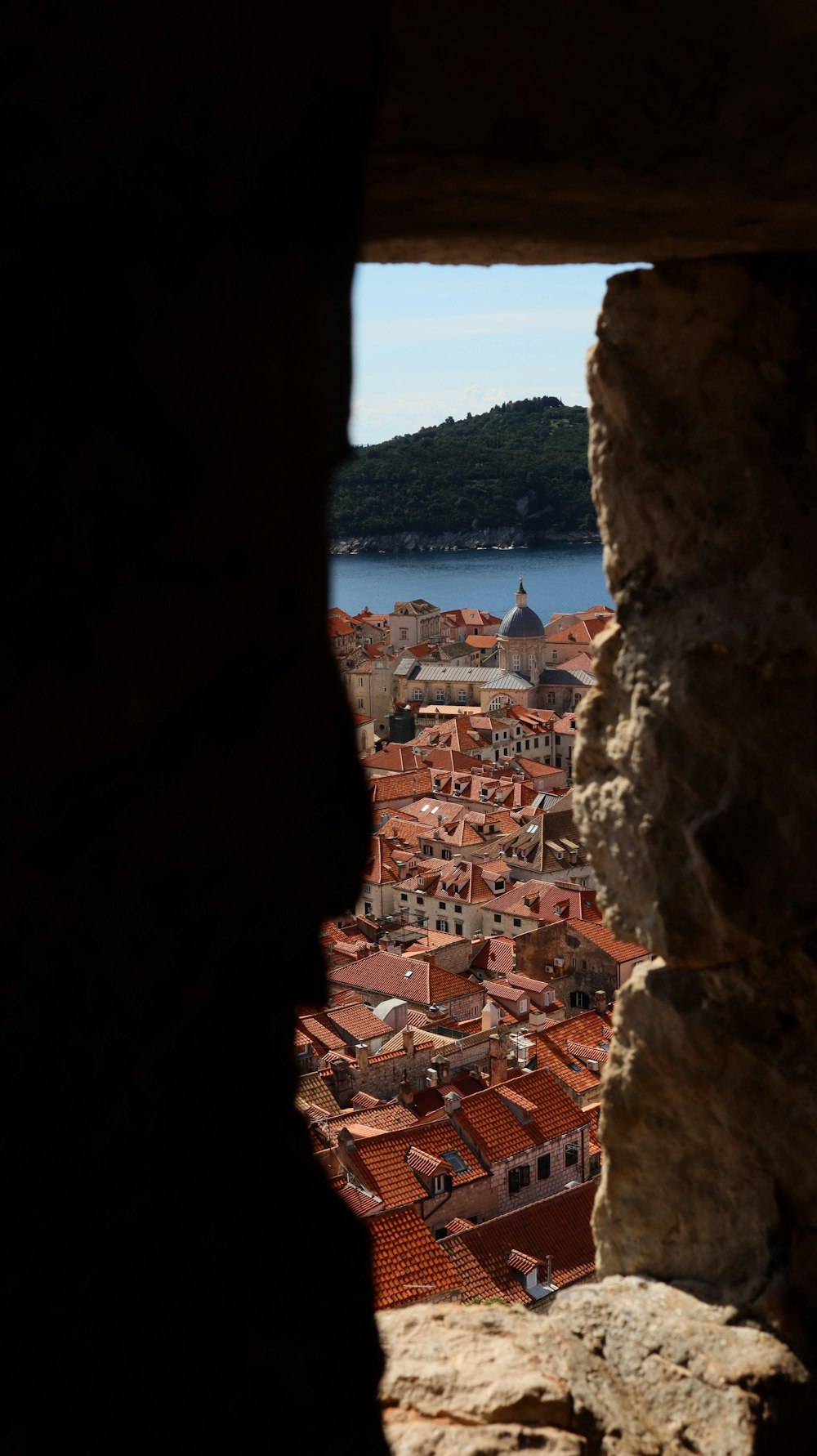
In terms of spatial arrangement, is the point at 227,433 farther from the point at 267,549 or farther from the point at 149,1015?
the point at 149,1015

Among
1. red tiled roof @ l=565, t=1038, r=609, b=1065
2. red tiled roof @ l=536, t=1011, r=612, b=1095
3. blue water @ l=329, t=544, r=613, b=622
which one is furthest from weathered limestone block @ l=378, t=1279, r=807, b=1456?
blue water @ l=329, t=544, r=613, b=622

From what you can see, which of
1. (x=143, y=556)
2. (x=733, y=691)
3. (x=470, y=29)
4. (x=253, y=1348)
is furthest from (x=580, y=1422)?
(x=470, y=29)

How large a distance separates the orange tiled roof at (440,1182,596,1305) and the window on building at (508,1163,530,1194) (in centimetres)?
103

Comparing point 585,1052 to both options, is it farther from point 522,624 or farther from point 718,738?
point 522,624

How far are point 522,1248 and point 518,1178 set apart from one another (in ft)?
7.69

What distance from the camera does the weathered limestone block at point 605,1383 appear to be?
2211mm

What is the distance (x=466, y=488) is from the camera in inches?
3858

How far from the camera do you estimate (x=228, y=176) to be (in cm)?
96

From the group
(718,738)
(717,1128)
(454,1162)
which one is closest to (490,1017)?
(454,1162)

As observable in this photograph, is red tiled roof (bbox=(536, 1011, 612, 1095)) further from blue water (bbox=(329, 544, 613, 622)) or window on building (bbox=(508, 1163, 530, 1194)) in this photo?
blue water (bbox=(329, 544, 613, 622))

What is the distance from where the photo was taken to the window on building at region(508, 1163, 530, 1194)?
15375 mm

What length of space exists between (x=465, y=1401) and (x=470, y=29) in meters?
2.04

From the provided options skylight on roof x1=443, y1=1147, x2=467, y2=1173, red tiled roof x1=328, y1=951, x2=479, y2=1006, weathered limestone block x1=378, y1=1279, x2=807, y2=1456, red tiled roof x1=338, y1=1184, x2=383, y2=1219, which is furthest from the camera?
red tiled roof x1=328, y1=951, x2=479, y2=1006

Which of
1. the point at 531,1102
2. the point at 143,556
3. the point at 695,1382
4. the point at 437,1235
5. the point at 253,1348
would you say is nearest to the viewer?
the point at 143,556
